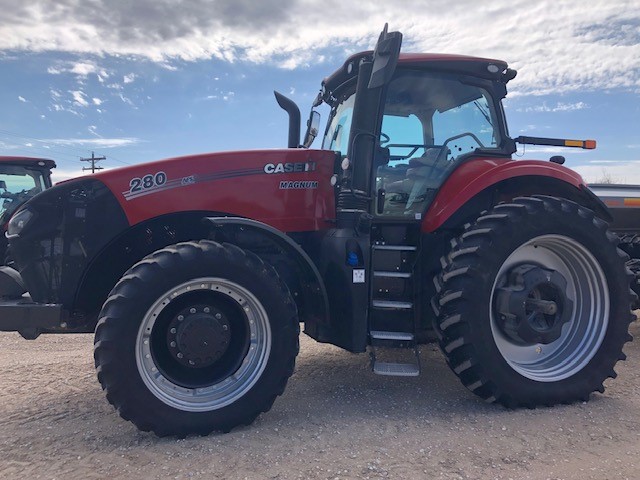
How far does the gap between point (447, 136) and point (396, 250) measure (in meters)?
1.14

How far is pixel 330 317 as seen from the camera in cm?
391

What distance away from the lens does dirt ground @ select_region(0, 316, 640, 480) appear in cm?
293

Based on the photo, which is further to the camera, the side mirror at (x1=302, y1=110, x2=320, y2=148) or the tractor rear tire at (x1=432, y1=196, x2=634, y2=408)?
the side mirror at (x1=302, y1=110, x2=320, y2=148)

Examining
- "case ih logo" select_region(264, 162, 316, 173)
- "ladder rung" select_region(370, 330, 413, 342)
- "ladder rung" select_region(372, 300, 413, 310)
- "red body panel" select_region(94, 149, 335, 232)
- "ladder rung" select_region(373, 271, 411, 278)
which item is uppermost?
"case ih logo" select_region(264, 162, 316, 173)

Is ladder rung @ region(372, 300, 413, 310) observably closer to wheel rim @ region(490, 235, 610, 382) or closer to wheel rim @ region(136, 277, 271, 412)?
wheel rim @ region(490, 235, 610, 382)

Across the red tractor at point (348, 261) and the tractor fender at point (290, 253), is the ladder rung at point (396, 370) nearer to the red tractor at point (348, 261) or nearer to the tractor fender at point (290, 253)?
the red tractor at point (348, 261)

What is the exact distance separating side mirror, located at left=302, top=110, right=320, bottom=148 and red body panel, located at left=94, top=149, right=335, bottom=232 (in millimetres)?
892

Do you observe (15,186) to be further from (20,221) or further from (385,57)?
(385,57)

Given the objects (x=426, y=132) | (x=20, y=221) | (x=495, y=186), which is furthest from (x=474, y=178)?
(x=20, y=221)

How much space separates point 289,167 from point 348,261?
2.93 feet

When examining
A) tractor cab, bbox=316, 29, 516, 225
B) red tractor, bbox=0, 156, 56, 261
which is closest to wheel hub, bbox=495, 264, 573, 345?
tractor cab, bbox=316, 29, 516, 225

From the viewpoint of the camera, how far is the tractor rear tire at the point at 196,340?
10.6 feet

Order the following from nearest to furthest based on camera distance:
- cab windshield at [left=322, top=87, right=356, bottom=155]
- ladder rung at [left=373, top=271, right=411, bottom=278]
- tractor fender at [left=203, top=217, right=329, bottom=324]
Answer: tractor fender at [left=203, top=217, right=329, bottom=324] < ladder rung at [left=373, top=271, right=411, bottom=278] < cab windshield at [left=322, top=87, right=356, bottom=155]

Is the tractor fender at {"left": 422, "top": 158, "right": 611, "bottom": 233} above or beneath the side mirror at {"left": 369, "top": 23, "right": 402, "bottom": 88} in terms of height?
beneath
